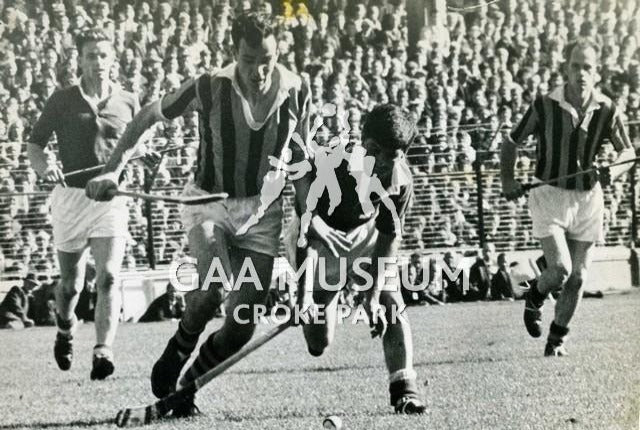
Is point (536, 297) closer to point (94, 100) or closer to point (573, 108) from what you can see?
point (573, 108)

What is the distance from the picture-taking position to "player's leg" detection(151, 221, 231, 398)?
4.05m

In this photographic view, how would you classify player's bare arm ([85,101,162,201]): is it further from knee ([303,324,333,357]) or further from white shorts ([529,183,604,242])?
white shorts ([529,183,604,242])

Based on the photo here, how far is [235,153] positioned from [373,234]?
0.67 metres

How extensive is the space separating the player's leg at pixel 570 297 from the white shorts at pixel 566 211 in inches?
2.3

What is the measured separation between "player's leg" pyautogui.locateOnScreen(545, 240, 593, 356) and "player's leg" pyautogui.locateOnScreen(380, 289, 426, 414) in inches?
31.6

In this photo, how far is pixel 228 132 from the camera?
13.9 feet

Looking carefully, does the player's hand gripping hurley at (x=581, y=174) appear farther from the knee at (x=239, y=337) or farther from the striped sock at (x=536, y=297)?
the knee at (x=239, y=337)

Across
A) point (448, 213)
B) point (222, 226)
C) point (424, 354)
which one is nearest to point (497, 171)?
point (448, 213)

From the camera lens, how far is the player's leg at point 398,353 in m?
4.18

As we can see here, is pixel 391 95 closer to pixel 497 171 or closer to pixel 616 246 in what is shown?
pixel 497 171

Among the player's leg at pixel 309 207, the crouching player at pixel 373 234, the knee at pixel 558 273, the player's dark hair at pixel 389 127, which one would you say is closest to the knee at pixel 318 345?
the crouching player at pixel 373 234

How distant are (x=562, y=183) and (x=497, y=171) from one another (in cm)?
34

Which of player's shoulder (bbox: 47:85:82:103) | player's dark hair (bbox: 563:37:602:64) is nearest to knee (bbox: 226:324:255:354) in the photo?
player's shoulder (bbox: 47:85:82:103)

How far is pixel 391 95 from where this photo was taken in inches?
180
